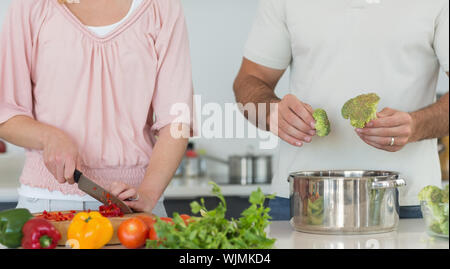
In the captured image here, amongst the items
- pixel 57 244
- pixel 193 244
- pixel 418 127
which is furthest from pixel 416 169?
pixel 57 244

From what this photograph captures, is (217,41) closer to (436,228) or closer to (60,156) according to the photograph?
(60,156)

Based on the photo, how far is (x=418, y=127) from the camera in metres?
1.70

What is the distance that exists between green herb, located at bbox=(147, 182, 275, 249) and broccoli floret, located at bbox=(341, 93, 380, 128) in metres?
0.40

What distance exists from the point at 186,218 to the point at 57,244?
28 cm

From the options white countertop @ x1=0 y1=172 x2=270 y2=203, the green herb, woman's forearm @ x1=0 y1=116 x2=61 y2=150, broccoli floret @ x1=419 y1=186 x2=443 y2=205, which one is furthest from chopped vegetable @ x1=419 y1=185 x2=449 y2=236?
woman's forearm @ x1=0 y1=116 x2=61 y2=150

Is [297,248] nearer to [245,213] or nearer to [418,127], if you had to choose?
[245,213]

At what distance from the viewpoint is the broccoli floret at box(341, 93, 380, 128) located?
159 cm

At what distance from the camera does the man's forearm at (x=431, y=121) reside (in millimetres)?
1694

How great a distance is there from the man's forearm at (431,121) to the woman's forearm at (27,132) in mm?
893

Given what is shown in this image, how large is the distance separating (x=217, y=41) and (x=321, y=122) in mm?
409

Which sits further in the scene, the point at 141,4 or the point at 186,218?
the point at 141,4

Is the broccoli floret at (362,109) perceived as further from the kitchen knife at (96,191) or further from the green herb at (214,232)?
the kitchen knife at (96,191)

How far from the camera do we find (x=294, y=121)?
1.73m

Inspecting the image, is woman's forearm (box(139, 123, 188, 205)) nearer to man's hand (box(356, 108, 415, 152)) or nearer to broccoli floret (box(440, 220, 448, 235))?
man's hand (box(356, 108, 415, 152))
